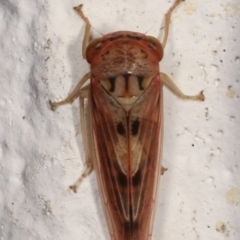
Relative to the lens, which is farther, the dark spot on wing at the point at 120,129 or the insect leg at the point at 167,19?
the insect leg at the point at 167,19

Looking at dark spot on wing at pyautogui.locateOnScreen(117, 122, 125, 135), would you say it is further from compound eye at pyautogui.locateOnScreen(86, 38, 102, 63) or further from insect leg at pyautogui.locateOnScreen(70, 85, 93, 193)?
compound eye at pyautogui.locateOnScreen(86, 38, 102, 63)

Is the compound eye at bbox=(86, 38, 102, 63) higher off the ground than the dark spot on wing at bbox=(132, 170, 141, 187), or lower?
higher

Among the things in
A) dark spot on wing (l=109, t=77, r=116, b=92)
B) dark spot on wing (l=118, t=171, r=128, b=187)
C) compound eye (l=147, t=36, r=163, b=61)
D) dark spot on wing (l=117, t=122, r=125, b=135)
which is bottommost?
dark spot on wing (l=118, t=171, r=128, b=187)

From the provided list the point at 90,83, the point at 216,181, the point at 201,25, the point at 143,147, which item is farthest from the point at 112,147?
the point at 201,25

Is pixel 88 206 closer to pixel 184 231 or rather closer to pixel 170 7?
pixel 184 231

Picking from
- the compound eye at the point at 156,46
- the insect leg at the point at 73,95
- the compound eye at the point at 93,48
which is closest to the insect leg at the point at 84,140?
the insect leg at the point at 73,95

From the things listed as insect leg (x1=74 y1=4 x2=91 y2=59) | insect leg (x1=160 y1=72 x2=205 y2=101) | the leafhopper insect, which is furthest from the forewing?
insect leg (x1=74 y1=4 x2=91 y2=59)

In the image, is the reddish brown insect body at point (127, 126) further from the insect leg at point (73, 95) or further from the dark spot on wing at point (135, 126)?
the insect leg at point (73, 95)

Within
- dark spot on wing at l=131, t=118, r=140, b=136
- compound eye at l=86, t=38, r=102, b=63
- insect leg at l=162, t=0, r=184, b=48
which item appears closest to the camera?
dark spot on wing at l=131, t=118, r=140, b=136
